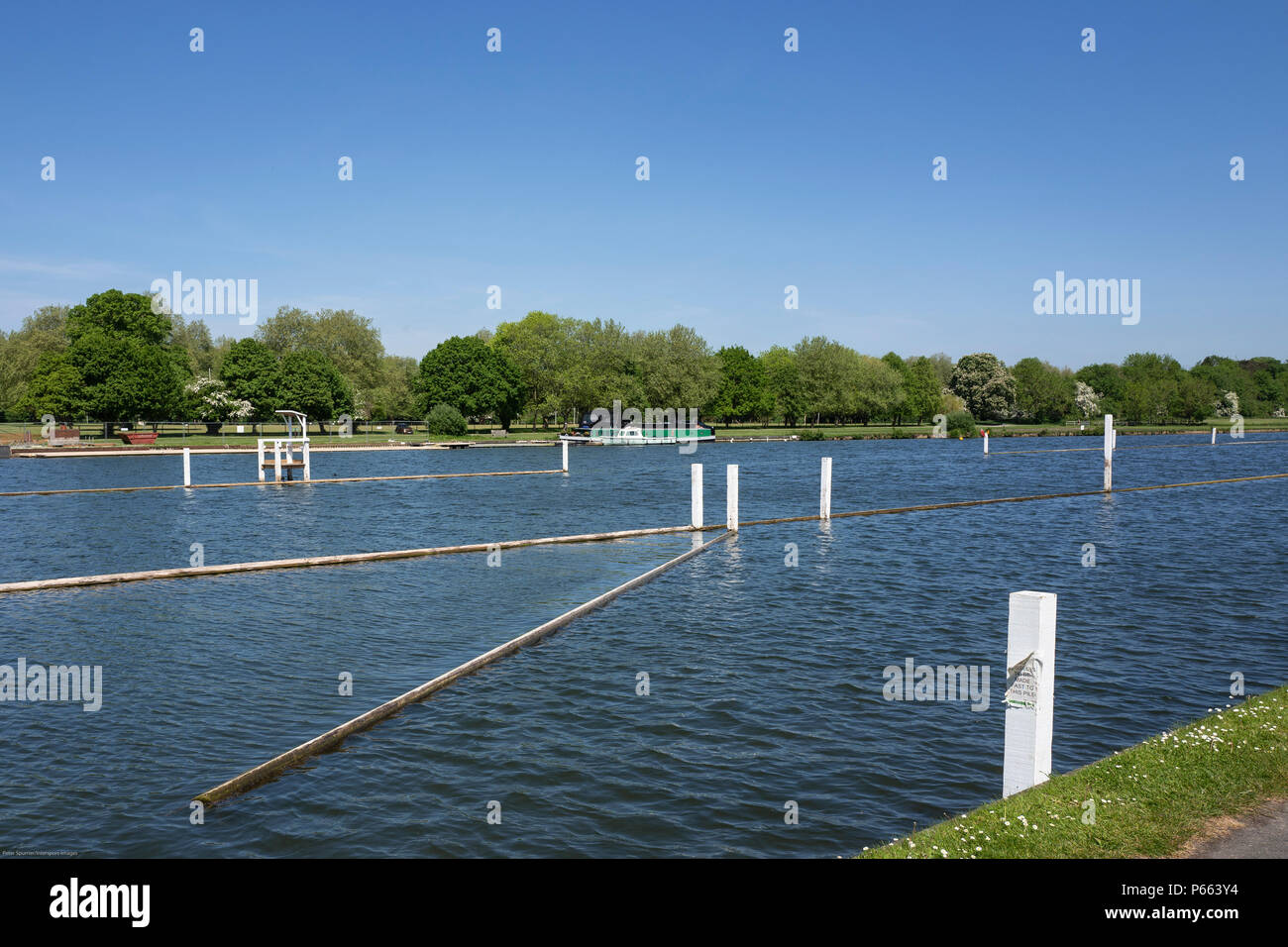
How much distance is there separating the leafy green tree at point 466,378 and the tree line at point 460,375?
0.61ft

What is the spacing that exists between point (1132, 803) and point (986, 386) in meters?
170

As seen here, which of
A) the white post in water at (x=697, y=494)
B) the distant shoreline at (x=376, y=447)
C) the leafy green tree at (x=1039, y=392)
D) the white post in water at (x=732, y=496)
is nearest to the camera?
the white post in water at (x=697, y=494)

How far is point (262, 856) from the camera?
26.7ft

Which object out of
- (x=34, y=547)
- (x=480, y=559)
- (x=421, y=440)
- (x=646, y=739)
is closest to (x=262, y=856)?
(x=646, y=739)

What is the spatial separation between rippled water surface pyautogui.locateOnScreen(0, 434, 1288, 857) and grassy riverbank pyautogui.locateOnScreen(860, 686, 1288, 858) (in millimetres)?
1635

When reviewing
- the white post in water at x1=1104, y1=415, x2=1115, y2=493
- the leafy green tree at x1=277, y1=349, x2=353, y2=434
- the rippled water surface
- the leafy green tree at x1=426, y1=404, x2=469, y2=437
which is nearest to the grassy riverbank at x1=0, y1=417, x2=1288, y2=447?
the leafy green tree at x1=426, y1=404, x2=469, y2=437

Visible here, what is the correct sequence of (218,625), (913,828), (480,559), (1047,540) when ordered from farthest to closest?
(1047,540)
(480,559)
(218,625)
(913,828)

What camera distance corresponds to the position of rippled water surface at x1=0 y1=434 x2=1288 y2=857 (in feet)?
29.7

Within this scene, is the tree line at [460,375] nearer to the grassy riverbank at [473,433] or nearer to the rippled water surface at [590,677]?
the grassy riverbank at [473,433]

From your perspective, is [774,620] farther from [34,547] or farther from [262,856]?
[34,547]

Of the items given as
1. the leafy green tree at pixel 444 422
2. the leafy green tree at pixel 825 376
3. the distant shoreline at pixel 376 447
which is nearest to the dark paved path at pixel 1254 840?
the distant shoreline at pixel 376 447

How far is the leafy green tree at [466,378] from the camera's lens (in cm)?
11588
